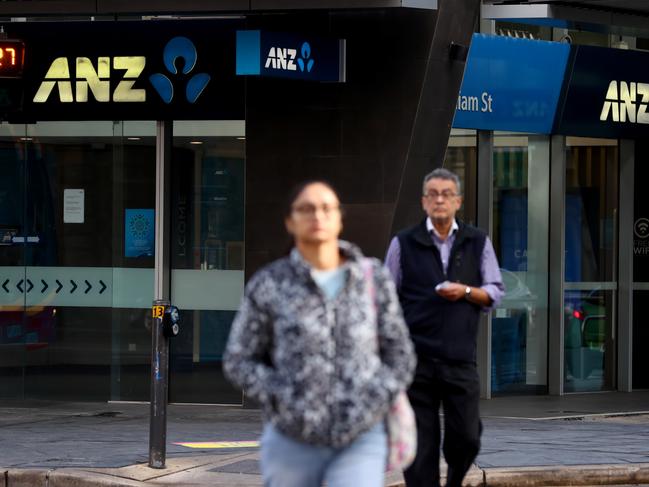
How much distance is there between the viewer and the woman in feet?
14.4

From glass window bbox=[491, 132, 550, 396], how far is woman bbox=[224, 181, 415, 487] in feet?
33.2

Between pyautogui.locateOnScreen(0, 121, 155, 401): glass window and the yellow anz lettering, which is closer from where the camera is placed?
the yellow anz lettering

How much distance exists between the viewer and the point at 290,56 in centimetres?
1231

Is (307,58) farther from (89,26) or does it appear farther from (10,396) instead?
(10,396)

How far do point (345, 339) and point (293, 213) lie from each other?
0.54m

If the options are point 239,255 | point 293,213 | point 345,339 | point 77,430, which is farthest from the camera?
point 239,255

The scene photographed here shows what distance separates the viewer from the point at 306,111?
12906 millimetres

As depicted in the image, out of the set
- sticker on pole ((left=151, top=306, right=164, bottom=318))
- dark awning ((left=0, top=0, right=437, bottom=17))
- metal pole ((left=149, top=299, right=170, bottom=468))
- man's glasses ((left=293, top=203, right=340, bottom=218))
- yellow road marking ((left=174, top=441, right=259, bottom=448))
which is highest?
dark awning ((left=0, top=0, right=437, bottom=17))

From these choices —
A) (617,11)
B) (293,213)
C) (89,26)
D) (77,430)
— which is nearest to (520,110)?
(617,11)

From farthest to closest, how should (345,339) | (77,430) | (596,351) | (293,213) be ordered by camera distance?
(596,351)
(77,430)
(293,213)
(345,339)

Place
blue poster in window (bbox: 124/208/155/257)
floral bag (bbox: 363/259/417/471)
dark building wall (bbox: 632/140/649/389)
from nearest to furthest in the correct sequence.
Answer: floral bag (bbox: 363/259/417/471)
blue poster in window (bbox: 124/208/155/257)
dark building wall (bbox: 632/140/649/389)

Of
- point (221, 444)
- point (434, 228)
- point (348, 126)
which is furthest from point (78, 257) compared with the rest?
point (434, 228)

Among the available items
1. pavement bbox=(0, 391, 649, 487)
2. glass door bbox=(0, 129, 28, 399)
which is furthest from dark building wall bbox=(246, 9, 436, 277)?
glass door bbox=(0, 129, 28, 399)

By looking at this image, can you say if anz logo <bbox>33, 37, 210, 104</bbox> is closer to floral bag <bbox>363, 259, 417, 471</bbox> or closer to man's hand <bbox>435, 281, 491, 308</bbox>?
man's hand <bbox>435, 281, 491, 308</bbox>
